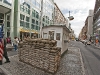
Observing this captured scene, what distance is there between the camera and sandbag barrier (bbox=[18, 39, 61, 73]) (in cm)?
597

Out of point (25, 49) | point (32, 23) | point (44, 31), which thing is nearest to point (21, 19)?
point (32, 23)

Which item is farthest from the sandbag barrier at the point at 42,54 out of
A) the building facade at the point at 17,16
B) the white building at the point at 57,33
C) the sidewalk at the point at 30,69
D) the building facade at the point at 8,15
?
the building facade at the point at 8,15

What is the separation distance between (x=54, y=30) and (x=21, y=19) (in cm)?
1605

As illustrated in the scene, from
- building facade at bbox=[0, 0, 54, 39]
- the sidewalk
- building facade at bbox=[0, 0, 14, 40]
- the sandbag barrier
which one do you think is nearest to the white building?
the sidewalk

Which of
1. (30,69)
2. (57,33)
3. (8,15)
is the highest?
(8,15)

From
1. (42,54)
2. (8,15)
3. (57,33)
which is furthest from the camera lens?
(8,15)

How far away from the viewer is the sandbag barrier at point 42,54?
19.6ft

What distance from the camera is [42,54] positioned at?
6449mm

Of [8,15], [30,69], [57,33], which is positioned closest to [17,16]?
[8,15]

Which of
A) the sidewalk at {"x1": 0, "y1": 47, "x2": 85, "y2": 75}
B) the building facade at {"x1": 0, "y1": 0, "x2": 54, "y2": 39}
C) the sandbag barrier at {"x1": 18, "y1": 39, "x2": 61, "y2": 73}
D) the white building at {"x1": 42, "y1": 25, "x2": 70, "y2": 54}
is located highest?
the building facade at {"x1": 0, "y1": 0, "x2": 54, "y2": 39}

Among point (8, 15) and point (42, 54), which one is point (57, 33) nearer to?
point (42, 54)

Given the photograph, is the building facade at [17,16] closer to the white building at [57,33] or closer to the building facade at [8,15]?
the building facade at [8,15]

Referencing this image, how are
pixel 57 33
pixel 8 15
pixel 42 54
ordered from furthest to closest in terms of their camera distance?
pixel 8 15 < pixel 57 33 < pixel 42 54

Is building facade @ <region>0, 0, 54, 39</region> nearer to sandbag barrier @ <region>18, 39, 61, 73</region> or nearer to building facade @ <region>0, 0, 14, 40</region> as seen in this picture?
building facade @ <region>0, 0, 14, 40</region>
